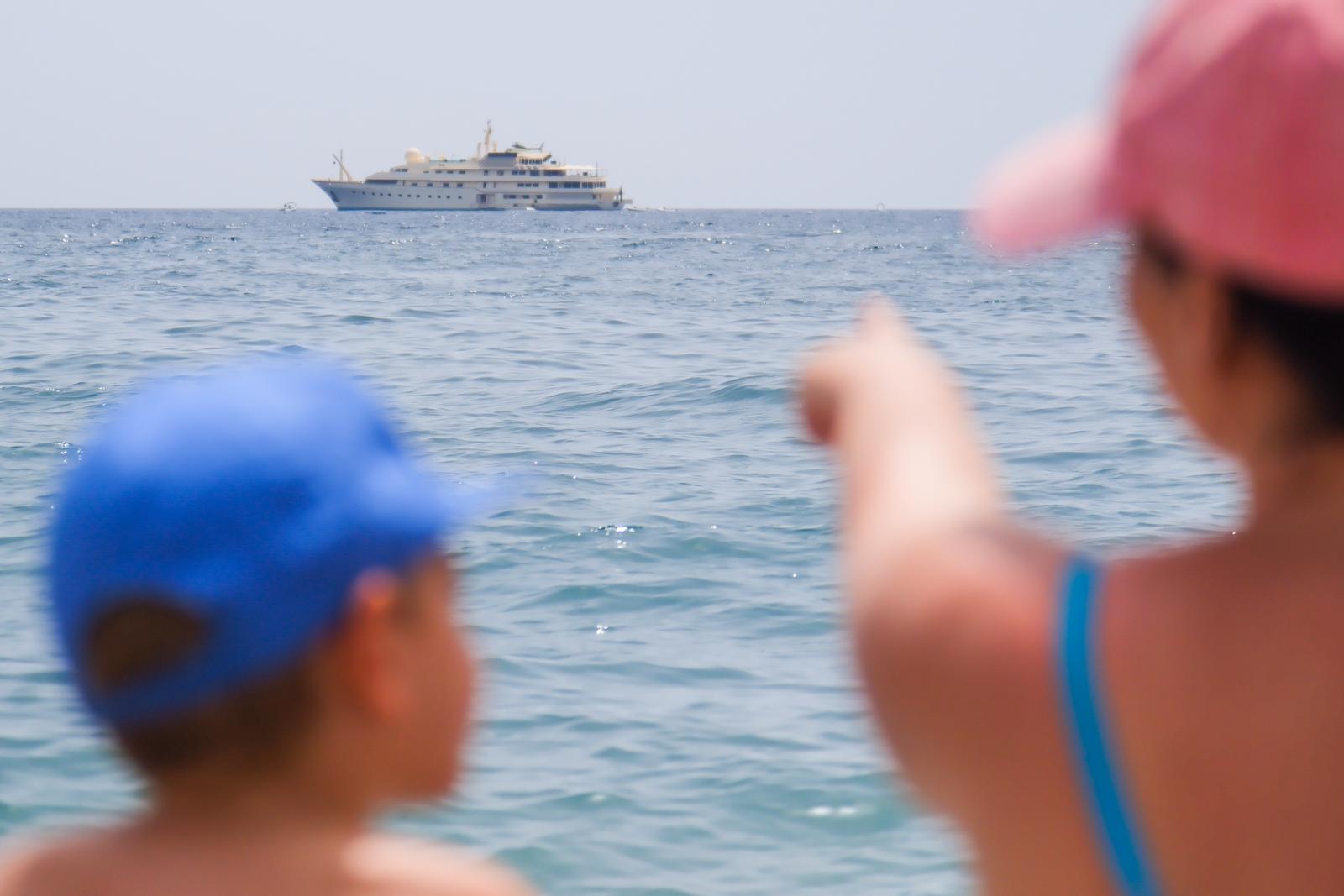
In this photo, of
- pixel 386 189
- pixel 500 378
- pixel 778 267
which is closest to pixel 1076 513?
pixel 500 378

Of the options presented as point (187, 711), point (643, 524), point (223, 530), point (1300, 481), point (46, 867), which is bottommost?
point (643, 524)

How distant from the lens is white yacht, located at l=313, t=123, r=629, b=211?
81688 mm

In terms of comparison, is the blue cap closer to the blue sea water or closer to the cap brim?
the blue sea water

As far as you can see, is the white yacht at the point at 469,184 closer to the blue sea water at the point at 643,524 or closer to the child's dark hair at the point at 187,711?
the blue sea water at the point at 643,524

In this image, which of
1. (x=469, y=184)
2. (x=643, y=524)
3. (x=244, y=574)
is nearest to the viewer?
(x=244, y=574)

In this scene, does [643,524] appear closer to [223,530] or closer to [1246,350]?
[223,530]

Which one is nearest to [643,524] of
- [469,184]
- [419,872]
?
[419,872]

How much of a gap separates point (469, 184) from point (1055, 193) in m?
82.4

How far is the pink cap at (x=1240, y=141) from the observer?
31.3 inches

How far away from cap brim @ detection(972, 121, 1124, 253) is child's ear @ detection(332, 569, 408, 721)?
1.48ft

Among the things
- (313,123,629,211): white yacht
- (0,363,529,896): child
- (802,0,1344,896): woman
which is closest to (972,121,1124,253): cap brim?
(802,0,1344,896): woman

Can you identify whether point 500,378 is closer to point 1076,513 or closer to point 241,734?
point 1076,513

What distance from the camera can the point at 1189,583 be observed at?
2.83 feet

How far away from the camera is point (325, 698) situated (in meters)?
1.10
